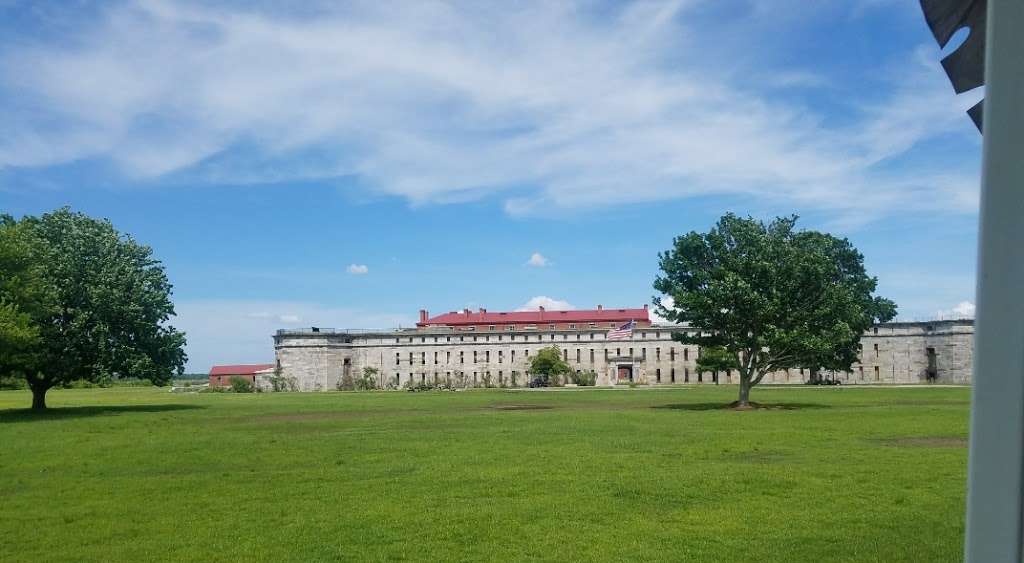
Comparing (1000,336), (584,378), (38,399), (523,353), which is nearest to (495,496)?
(1000,336)

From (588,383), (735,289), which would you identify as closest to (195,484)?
(735,289)

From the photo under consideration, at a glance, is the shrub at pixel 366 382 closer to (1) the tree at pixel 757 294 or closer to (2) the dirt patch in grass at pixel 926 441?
(1) the tree at pixel 757 294

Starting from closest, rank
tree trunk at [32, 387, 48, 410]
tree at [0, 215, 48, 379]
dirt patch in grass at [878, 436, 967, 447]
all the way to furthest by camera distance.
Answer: dirt patch in grass at [878, 436, 967, 447] < tree at [0, 215, 48, 379] < tree trunk at [32, 387, 48, 410]

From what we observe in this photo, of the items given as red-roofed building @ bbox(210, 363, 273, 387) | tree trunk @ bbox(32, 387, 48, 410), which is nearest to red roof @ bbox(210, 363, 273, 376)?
red-roofed building @ bbox(210, 363, 273, 387)

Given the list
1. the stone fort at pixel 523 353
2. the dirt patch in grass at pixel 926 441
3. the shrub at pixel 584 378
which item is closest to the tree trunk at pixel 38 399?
the dirt patch in grass at pixel 926 441

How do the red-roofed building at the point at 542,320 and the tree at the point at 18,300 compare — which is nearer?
the tree at the point at 18,300

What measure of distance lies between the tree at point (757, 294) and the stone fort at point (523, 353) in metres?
92.0

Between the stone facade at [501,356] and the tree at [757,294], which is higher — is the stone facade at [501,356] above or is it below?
below

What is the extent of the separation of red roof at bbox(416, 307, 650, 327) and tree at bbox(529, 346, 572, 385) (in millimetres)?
23065

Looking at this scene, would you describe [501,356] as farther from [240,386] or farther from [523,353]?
[240,386]

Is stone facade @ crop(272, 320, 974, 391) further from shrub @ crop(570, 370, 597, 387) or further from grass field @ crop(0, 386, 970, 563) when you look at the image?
grass field @ crop(0, 386, 970, 563)

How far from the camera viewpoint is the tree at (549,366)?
14050 centimetres

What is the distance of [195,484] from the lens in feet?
62.5

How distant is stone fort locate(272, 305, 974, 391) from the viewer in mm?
143125
